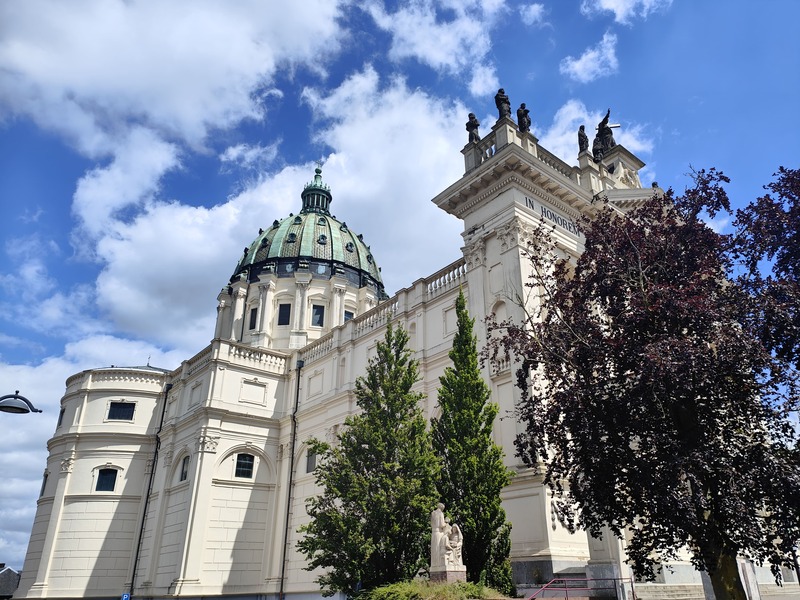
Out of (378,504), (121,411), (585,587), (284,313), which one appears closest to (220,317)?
(284,313)

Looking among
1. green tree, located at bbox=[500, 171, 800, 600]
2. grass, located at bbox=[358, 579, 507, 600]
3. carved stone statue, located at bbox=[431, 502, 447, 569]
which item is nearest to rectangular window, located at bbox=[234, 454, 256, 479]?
grass, located at bbox=[358, 579, 507, 600]

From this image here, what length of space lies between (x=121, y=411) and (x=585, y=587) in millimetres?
31894

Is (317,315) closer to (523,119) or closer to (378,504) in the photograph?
(523,119)

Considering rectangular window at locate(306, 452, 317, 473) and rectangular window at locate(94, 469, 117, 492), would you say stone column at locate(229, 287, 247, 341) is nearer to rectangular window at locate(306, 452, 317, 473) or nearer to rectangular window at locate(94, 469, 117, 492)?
rectangular window at locate(94, 469, 117, 492)

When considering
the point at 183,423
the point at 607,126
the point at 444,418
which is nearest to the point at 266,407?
the point at 183,423

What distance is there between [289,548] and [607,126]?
2601cm

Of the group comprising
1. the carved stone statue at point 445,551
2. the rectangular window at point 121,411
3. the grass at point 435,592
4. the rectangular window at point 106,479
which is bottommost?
the grass at point 435,592

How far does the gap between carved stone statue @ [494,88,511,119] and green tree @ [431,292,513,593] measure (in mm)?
10138

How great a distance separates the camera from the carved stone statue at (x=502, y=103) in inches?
939

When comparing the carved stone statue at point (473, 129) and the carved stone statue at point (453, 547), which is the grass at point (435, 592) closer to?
the carved stone statue at point (453, 547)

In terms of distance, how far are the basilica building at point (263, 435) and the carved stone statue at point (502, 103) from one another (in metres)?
0.83

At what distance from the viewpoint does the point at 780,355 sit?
1291cm

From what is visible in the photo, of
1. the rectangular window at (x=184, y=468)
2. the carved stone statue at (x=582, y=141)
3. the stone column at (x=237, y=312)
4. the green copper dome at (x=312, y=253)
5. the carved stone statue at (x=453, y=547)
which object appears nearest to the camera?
the carved stone statue at (x=453, y=547)

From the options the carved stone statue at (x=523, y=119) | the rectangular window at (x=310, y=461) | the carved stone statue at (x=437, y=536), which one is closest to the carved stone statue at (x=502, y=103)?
the carved stone statue at (x=523, y=119)
